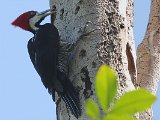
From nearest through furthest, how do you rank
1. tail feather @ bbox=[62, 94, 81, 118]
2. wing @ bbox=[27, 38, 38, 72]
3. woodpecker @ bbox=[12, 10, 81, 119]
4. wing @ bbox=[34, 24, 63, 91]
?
tail feather @ bbox=[62, 94, 81, 118]
woodpecker @ bbox=[12, 10, 81, 119]
wing @ bbox=[34, 24, 63, 91]
wing @ bbox=[27, 38, 38, 72]

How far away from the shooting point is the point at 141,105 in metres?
0.44

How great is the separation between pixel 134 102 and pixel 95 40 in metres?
1.75

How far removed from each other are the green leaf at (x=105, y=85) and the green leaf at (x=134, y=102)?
13mm

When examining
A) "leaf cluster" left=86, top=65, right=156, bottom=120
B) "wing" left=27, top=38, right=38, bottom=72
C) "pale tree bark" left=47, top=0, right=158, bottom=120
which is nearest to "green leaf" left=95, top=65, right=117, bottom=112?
"leaf cluster" left=86, top=65, right=156, bottom=120

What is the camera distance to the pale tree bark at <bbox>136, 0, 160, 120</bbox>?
323cm

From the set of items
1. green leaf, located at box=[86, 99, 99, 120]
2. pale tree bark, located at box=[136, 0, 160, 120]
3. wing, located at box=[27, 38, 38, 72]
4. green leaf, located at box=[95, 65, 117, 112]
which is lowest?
pale tree bark, located at box=[136, 0, 160, 120]

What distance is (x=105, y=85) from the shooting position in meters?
0.44

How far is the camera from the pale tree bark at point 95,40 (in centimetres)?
208

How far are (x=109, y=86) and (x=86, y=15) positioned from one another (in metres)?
1.89

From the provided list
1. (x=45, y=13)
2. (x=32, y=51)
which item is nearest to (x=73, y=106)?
(x=32, y=51)

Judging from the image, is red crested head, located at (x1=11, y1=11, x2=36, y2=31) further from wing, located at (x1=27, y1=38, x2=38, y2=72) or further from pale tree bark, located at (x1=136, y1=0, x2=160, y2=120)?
pale tree bark, located at (x1=136, y1=0, x2=160, y2=120)

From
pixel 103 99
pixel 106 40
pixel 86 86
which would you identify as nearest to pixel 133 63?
pixel 106 40

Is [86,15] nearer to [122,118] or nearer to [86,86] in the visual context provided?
[86,86]

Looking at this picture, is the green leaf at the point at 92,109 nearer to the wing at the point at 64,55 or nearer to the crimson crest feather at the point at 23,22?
the wing at the point at 64,55
